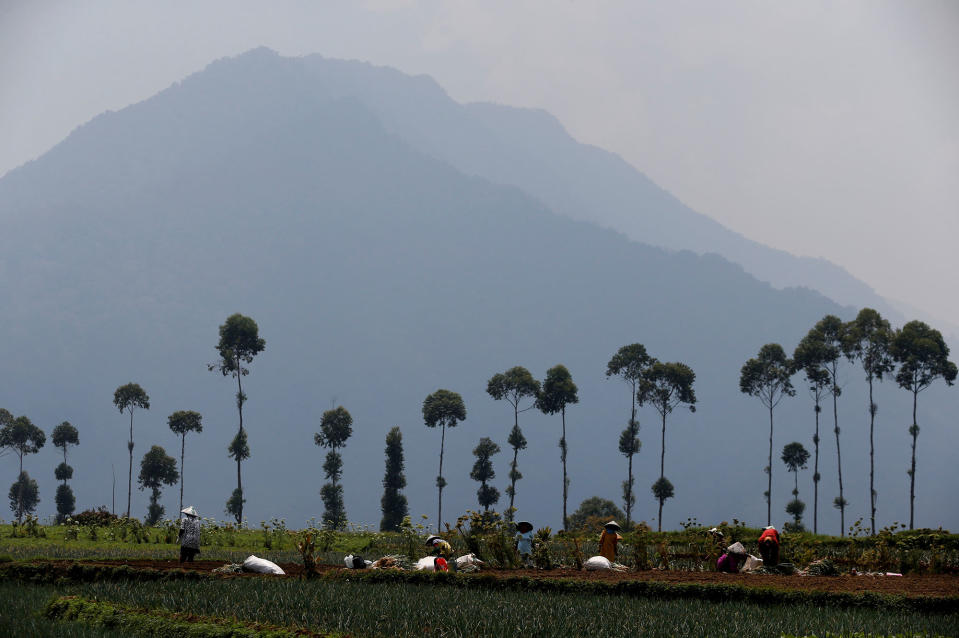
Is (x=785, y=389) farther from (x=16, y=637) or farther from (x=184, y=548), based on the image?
(x=16, y=637)

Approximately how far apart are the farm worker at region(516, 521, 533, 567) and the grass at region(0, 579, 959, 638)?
652 cm

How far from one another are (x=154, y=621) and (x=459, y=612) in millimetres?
4691

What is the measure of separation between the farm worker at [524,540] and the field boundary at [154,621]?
12030 millimetres

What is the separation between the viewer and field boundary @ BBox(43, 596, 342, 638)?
1195 cm

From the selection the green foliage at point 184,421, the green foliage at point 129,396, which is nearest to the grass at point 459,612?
the green foliage at point 184,421

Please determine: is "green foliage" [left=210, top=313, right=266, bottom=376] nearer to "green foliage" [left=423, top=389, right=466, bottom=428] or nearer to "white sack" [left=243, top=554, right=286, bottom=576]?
"green foliage" [left=423, top=389, right=466, bottom=428]

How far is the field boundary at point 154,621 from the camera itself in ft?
39.2

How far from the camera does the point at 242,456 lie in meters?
85.1

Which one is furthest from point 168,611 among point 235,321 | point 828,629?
point 235,321

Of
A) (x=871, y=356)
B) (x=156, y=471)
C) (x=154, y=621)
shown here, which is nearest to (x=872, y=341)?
(x=871, y=356)

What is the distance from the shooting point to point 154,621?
13.2m

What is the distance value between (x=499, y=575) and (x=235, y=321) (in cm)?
6224

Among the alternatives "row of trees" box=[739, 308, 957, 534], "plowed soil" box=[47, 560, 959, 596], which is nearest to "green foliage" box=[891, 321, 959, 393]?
"row of trees" box=[739, 308, 957, 534]

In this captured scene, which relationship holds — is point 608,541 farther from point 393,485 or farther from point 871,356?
point 871,356
